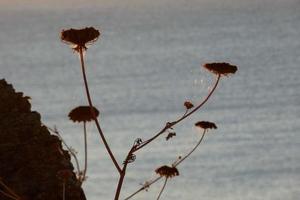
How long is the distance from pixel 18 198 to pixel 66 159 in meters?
1.31

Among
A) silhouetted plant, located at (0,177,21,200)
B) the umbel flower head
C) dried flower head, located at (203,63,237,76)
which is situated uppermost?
dried flower head, located at (203,63,237,76)

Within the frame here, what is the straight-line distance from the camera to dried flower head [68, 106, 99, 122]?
41.3 feet

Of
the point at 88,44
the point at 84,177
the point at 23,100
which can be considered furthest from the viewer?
the point at 23,100

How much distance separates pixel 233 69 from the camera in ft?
41.6

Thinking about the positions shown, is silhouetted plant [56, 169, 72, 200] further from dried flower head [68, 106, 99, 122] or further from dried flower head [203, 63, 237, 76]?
dried flower head [203, 63, 237, 76]

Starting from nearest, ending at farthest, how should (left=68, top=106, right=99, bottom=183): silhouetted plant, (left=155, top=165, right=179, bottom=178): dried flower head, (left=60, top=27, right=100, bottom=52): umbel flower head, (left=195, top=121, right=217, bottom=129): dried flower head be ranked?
1. (left=60, top=27, right=100, bottom=52): umbel flower head
2. (left=68, top=106, right=99, bottom=183): silhouetted plant
3. (left=155, top=165, right=179, bottom=178): dried flower head
4. (left=195, top=121, right=217, bottom=129): dried flower head

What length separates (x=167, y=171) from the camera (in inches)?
540

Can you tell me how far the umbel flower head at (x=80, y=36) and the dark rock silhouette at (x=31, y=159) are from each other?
144 cm

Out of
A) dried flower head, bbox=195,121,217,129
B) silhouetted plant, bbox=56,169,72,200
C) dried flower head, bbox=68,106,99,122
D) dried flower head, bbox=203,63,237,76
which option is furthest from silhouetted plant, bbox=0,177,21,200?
dried flower head, bbox=195,121,217,129

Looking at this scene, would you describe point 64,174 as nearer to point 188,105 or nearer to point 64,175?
point 64,175

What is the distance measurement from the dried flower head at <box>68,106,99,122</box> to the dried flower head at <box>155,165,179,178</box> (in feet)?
4.69

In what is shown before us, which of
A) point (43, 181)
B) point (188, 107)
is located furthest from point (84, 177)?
point (188, 107)

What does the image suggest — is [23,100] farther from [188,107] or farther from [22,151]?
[188,107]

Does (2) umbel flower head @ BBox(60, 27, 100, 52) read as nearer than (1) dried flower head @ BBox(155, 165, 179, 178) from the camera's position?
Yes
